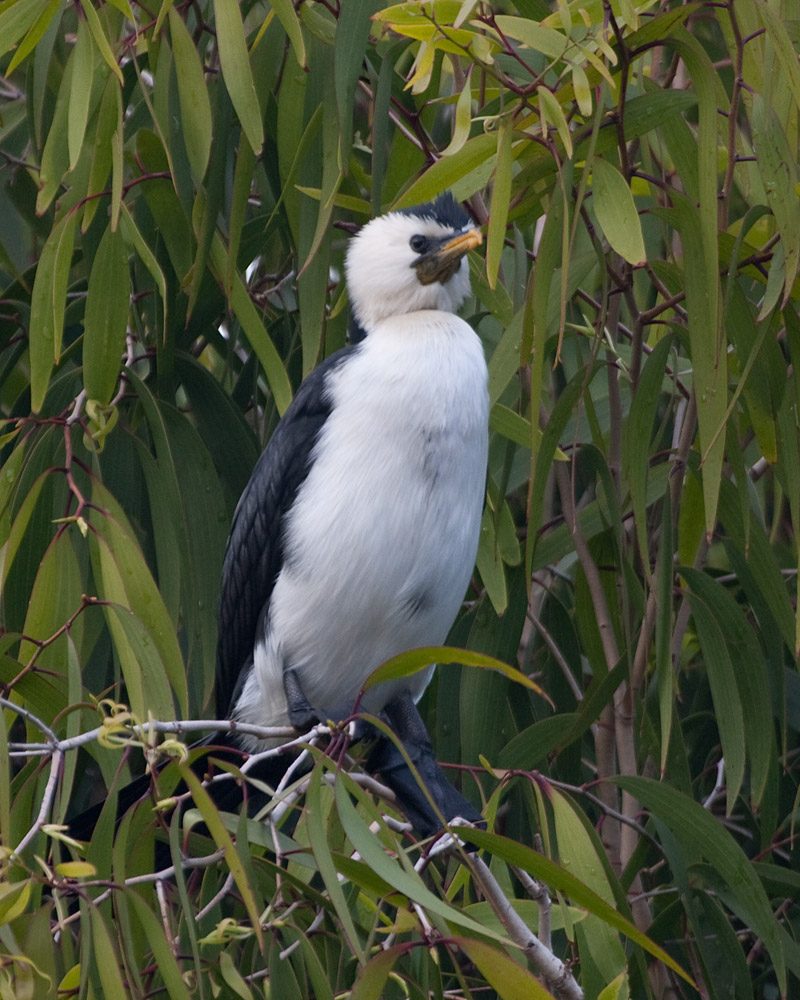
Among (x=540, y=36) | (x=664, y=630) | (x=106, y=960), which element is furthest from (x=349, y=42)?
(x=106, y=960)

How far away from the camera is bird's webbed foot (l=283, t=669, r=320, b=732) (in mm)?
2049

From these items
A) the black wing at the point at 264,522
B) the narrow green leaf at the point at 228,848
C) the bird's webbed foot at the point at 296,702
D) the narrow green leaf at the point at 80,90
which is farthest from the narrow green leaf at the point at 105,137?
the narrow green leaf at the point at 228,848

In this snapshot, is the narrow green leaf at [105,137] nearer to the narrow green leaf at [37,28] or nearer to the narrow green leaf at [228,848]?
the narrow green leaf at [37,28]

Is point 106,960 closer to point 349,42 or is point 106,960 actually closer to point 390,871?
point 390,871

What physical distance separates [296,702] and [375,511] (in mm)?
361

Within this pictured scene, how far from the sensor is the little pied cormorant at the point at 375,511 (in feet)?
6.35

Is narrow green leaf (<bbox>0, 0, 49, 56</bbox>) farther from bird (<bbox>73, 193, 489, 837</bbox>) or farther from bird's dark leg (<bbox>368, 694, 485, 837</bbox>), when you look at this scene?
bird's dark leg (<bbox>368, 694, 485, 837</bbox>)

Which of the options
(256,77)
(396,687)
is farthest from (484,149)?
(396,687)

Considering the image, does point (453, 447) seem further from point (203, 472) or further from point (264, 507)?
point (203, 472)

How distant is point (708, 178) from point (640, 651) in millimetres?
755

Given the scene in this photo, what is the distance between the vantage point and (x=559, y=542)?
2.25 metres

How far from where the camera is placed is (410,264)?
214 cm

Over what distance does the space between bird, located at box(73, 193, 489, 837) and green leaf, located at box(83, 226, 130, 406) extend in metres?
0.29

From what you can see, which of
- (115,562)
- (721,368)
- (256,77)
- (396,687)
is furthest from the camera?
(256,77)
